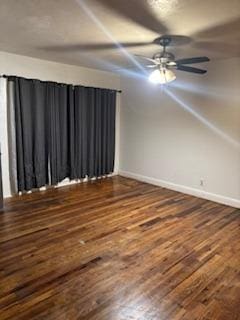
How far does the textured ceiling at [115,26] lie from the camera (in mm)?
2153

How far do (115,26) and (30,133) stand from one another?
248cm

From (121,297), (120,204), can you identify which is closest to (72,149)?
(120,204)

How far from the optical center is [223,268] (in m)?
2.52

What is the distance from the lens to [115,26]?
265cm

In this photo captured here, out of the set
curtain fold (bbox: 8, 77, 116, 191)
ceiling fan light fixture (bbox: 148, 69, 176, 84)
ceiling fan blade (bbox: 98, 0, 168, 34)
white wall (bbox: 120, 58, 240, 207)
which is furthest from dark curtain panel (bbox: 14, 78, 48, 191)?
ceiling fan blade (bbox: 98, 0, 168, 34)

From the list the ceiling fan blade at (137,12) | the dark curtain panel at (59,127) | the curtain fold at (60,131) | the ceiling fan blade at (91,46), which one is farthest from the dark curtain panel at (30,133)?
the ceiling fan blade at (137,12)

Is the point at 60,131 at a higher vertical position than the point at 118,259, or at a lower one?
higher

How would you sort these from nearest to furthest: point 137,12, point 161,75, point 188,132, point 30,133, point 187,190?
point 137,12 < point 161,75 < point 30,133 < point 188,132 < point 187,190

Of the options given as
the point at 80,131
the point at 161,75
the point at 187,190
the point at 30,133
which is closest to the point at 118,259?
the point at 161,75

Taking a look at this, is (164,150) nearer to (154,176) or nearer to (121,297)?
(154,176)

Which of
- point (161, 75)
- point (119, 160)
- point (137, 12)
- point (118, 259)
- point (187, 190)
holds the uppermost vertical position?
point (137, 12)

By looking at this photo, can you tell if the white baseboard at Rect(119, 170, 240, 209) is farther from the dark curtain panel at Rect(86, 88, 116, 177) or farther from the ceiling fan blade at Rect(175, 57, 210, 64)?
the ceiling fan blade at Rect(175, 57, 210, 64)

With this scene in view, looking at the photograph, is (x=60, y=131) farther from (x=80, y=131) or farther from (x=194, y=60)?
(x=194, y=60)

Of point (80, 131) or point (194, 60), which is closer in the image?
point (194, 60)
